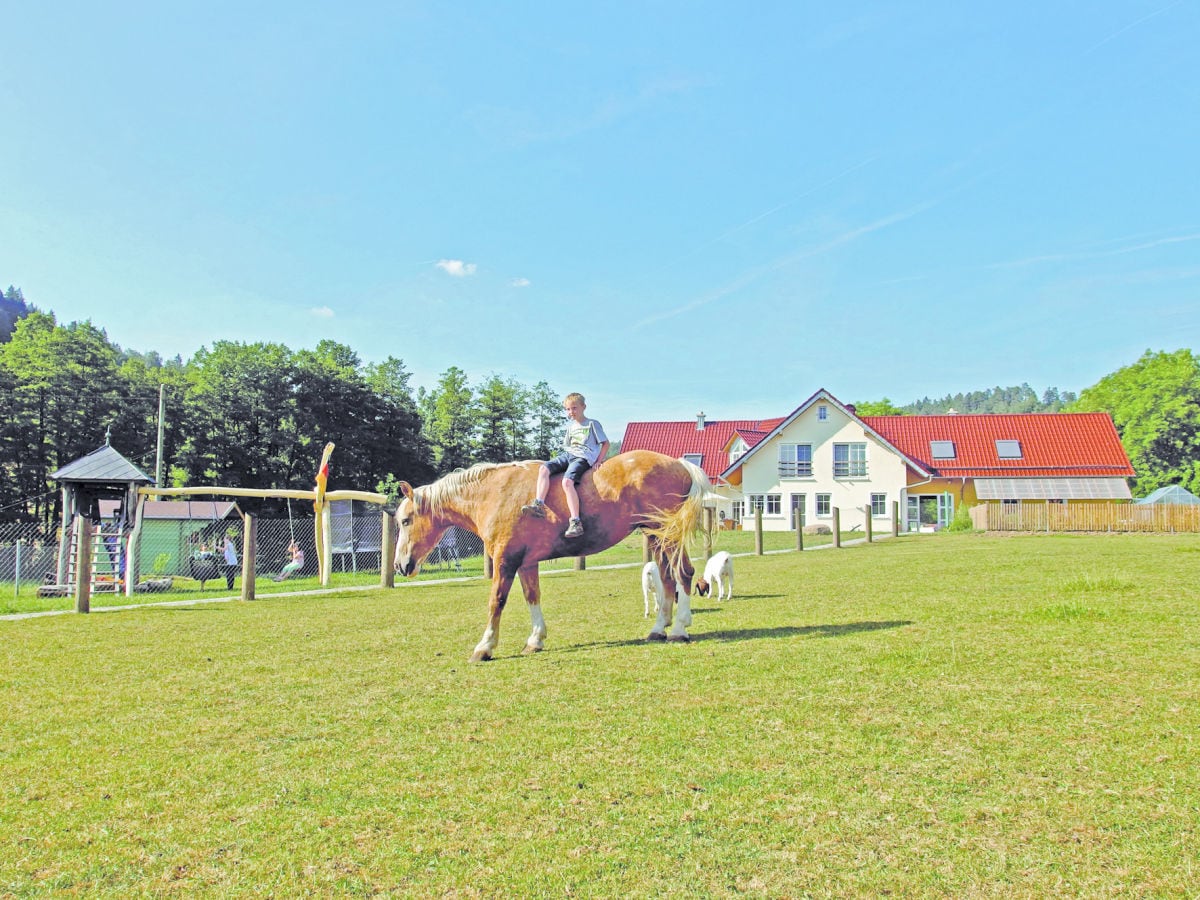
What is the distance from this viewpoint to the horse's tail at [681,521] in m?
8.67

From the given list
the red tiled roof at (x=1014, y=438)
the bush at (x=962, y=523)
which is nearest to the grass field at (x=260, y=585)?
the bush at (x=962, y=523)

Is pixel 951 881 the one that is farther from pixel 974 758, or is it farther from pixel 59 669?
pixel 59 669

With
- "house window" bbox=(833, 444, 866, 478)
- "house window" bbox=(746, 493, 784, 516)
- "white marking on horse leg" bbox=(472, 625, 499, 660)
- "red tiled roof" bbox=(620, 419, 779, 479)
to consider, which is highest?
"red tiled roof" bbox=(620, 419, 779, 479)

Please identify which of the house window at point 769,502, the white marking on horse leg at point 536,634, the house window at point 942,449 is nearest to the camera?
the white marking on horse leg at point 536,634

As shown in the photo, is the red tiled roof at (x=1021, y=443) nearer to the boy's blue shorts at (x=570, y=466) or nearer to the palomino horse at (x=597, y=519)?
the palomino horse at (x=597, y=519)

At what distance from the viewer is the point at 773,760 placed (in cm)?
446

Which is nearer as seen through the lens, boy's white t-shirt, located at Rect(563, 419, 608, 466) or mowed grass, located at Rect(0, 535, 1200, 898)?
mowed grass, located at Rect(0, 535, 1200, 898)

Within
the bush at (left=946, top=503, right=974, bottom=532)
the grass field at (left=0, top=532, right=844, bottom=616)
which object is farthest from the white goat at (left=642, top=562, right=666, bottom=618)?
the bush at (left=946, top=503, right=974, bottom=532)

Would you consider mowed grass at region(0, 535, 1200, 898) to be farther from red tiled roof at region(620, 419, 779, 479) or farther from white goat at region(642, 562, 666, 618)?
red tiled roof at region(620, 419, 779, 479)

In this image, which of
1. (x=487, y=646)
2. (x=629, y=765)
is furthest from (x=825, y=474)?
(x=629, y=765)

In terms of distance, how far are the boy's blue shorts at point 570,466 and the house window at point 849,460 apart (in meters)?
44.1

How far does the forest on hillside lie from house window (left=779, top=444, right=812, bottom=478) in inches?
1018

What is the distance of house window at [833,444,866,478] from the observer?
4988 cm

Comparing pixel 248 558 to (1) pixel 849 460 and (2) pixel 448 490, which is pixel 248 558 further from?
(1) pixel 849 460
